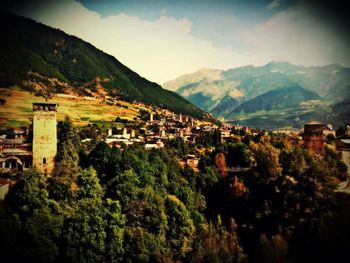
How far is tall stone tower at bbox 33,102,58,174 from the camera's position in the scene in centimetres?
2164

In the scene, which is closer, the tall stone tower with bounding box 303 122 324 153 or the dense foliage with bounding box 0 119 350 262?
the dense foliage with bounding box 0 119 350 262

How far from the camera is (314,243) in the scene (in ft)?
51.6

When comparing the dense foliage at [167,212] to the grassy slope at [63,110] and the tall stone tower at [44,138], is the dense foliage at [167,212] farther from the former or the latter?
the grassy slope at [63,110]

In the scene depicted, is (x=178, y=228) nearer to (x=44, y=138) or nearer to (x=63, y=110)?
(x=44, y=138)

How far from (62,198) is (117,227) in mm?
3498

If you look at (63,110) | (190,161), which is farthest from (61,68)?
(190,161)

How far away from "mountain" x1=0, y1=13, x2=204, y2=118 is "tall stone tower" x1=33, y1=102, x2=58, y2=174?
45048 millimetres

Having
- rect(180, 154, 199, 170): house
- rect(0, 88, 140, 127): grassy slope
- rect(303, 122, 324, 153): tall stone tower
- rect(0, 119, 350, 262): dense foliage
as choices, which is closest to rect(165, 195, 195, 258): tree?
rect(0, 119, 350, 262): dense foliage

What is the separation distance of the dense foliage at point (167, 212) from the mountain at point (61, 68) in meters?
47.9

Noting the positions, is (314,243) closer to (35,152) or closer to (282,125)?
(35,152)

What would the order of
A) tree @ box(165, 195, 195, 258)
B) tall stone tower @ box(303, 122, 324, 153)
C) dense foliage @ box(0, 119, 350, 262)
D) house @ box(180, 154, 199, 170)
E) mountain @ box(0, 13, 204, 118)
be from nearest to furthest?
dense foliage @ box(0, 119, 350, 262), tree @ box(165, 195, 195, 258), tall stone tower @ box(303, 122, 324, 153), house @ box(180, 154, 199, 170), mountain @ box(0, 13, 204, 118)

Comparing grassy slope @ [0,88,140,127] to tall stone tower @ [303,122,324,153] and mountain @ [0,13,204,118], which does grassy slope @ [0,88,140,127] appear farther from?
tall stone tower @ [303,122,324,153]

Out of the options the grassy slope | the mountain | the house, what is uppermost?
the mountain

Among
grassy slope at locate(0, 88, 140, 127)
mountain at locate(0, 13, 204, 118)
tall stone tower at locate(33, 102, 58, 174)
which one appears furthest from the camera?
mountain at locate(0, 13, 204, 118)
